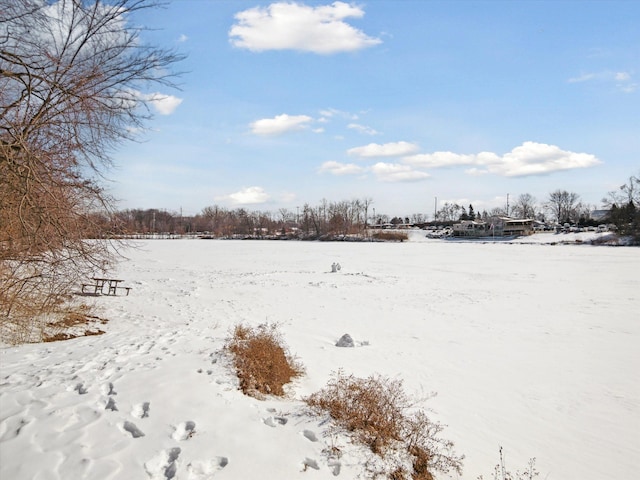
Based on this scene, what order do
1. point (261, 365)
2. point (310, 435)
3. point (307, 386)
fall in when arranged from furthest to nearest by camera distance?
point (307, 386)
point (261, 365)
point (310, 435)

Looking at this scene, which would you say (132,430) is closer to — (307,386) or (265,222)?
(307,386)

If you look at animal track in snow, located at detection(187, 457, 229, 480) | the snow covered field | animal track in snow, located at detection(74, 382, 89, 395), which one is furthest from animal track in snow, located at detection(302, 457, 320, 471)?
animal track in snow, located at detection(74, 382, 89, 395)

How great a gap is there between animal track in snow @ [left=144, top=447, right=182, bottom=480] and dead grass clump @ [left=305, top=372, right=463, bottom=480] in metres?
1.96

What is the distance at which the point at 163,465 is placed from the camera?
4.23 metres

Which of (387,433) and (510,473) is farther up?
(387,433)

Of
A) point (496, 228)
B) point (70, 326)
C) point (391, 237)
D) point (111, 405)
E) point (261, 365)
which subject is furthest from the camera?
point (496, 228)

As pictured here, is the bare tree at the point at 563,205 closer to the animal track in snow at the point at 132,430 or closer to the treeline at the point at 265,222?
the treeline at the point at 265,222

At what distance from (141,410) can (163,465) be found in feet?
3.90

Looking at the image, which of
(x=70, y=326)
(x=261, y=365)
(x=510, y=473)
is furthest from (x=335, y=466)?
(x=70, y=326)

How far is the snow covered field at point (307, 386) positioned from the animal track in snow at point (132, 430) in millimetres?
18

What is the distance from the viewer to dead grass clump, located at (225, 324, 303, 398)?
6531mm

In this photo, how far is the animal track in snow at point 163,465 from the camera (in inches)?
161

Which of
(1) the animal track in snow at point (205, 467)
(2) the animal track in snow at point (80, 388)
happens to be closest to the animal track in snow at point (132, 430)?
(1) the animal track in snow at point (205, 467)

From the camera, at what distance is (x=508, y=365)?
925 centimetres
